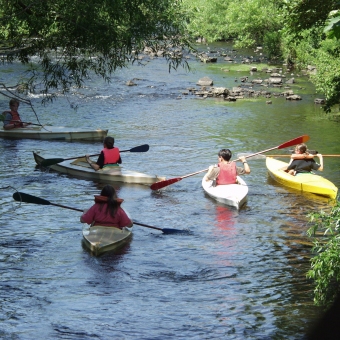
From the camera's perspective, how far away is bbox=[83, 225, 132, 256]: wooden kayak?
10638 millimetres

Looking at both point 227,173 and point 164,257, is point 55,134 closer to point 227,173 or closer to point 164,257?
point 227,173

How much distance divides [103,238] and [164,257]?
0.99m

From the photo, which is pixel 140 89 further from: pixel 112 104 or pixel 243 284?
pixel 243 284

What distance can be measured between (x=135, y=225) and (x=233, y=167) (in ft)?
8.44

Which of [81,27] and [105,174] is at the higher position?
[81,27]

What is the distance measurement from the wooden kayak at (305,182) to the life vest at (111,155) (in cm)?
346

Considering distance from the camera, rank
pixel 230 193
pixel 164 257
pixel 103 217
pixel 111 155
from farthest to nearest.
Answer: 1. pixel 111 155
2. pixel 230 193
3. pixel 103 217
4. pixel 164 257

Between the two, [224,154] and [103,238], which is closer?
[103,238]

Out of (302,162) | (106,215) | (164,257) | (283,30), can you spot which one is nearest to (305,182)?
(302,162)

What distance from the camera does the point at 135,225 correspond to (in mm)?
12500

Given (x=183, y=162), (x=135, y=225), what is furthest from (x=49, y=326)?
(x=183, y=162)

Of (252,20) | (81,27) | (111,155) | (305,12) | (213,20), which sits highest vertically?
(305,12)

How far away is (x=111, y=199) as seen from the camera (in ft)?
35.8

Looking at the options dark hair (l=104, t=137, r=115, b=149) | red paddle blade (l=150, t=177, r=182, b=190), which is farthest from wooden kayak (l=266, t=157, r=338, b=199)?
dark hair (l=104, t=137, r=115, b=149)
